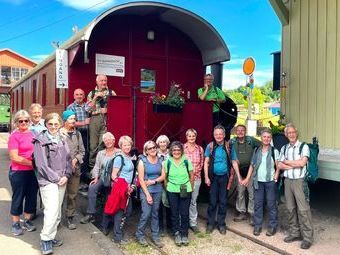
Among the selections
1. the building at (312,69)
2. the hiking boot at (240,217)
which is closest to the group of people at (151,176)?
the hiking boot at (240,217)

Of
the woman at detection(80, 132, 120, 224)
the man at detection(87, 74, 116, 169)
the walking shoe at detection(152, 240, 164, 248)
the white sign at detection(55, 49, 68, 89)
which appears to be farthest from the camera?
the white sign at detection(55, 49, 68, 89)

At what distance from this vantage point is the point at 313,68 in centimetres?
753

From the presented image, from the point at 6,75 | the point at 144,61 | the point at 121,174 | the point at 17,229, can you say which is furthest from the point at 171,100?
the point at 6,75

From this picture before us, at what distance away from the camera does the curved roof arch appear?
7809 mm

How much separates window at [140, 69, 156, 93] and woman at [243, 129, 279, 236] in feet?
11.1

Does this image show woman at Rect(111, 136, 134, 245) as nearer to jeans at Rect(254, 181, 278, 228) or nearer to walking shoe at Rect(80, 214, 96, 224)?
walking shoe at Rect(80, 214, 96, 224)

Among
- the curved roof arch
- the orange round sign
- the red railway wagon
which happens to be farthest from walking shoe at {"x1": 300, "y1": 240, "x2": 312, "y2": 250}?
the orange round sign

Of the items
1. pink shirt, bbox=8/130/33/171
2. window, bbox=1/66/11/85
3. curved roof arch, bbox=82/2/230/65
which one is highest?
window, bbox=1/66/11/85

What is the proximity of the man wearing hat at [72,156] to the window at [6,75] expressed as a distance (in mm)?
41891

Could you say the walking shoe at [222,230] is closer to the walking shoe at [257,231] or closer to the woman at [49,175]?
the walking shoe at [257,231]

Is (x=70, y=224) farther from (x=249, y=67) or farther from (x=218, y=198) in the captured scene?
(x=249, y=67)

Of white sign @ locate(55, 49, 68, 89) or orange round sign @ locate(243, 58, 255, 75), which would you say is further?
orange round sign @ locate(243, 58, 255, 75)

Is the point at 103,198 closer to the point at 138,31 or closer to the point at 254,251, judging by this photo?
the point at 254,251

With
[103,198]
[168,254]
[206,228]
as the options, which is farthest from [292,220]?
[103,198]
